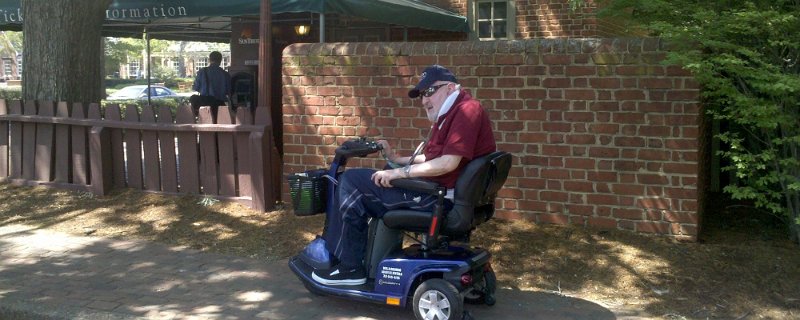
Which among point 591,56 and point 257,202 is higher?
point 591,56

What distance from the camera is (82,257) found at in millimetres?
6465

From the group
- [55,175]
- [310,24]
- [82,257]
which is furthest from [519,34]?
[82,257]

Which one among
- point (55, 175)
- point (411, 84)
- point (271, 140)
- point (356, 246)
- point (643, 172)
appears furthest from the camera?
point (55, 175)

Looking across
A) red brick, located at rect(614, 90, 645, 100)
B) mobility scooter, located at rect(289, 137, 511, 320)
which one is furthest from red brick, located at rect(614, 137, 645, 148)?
mobility scooter, located at rect(289, 137, 511, 320)

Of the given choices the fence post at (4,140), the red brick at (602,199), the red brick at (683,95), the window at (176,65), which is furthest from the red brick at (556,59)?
the window at (176,65)

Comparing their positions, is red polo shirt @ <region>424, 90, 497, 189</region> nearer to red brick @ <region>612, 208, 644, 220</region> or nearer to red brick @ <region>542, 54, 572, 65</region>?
red brick @ <region>542, 54, 572, 65</region>

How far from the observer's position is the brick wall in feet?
19.9

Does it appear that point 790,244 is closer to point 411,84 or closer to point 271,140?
point 411,84

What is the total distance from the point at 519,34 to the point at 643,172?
741 centimetres

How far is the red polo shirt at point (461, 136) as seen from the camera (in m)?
4.48

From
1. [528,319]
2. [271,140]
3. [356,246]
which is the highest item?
[271,140]

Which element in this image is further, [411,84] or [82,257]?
[411,84]

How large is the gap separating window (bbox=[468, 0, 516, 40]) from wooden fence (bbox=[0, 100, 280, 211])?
267 inches

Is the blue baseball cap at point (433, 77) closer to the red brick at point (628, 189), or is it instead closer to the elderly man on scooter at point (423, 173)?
the elderly man on scooter at point (423, 173)
